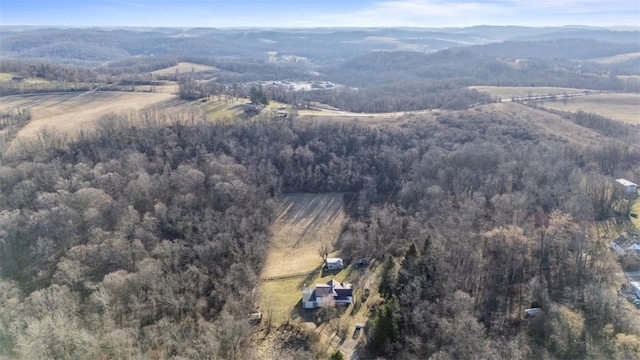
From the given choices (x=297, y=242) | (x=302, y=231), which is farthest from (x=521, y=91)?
(x=297, y=242)

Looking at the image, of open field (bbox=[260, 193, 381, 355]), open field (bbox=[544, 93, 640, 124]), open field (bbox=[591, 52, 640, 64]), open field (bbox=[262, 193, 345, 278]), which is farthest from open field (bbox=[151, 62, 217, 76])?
open field (bbox=[591, 52, 640, 64])

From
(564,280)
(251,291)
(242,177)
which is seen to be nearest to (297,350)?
(251,291)

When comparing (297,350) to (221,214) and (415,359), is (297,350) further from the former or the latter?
(221,214)

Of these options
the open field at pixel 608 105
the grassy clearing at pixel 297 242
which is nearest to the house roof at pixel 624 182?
the grassy clearing at pixel 297 242

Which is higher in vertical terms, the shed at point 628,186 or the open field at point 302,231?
the shed at point 628,186

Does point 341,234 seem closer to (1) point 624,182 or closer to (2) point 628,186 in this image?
(2) point 628,186

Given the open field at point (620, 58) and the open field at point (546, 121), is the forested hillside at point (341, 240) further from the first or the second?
the open field at point (620, 58)

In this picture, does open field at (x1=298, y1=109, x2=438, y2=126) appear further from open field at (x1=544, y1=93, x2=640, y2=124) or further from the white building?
the white building
